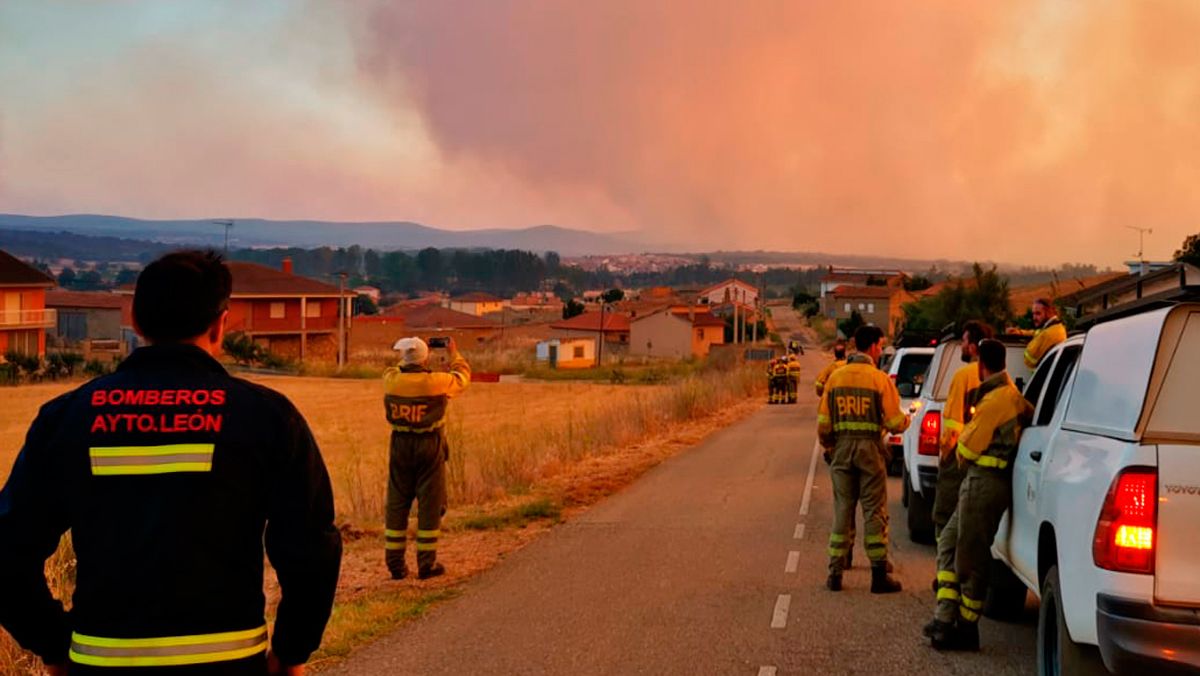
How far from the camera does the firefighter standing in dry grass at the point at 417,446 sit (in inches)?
397

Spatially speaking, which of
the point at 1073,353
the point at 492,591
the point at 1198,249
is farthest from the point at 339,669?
the point at 1198,249

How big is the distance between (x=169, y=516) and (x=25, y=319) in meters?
68.2

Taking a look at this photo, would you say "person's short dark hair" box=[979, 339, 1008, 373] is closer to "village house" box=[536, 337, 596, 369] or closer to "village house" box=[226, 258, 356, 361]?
"village house" box=[226, 258, 356, 361]

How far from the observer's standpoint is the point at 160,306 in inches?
138

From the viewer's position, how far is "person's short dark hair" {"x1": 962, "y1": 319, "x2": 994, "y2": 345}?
1002 centimetres

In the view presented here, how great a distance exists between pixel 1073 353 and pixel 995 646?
2002mm

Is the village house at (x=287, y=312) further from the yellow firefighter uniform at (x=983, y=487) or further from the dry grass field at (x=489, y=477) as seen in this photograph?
the yellow firefighter uniform at (x=983, y=487)

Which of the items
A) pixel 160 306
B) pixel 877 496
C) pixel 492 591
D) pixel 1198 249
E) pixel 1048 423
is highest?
pixel 1198 249

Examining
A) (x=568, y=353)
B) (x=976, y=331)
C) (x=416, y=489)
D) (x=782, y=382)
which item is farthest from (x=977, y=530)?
(x=568, y=353)

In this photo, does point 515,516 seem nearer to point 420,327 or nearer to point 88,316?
point 88,316

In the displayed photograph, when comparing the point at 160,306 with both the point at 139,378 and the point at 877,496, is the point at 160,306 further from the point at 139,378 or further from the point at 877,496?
the point at 877,496

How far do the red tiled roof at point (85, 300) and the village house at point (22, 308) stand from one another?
15.9m

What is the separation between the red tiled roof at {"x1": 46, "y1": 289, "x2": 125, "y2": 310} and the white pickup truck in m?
84.6

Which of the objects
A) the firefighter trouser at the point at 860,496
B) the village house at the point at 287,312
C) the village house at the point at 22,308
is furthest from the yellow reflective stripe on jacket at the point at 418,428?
the village house at the point at 287,312
